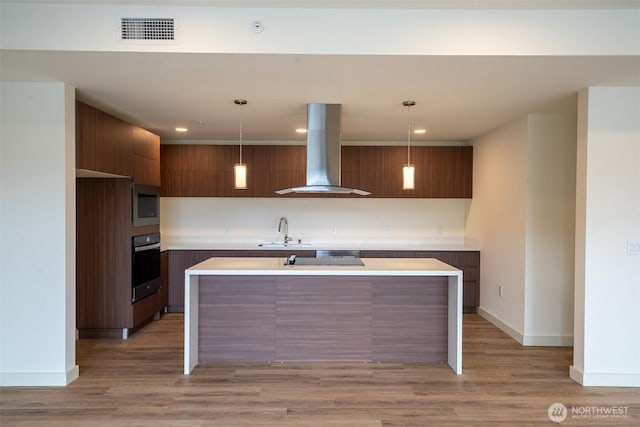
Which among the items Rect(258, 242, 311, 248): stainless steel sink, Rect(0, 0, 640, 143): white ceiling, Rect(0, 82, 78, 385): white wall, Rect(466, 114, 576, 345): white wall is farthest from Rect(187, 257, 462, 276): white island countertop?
Rect(258, 242, 311, 248): stainless steel sink

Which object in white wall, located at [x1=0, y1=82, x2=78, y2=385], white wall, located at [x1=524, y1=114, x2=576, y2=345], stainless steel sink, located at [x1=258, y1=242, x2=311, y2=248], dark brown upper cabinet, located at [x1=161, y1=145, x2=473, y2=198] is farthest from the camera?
dark brown upper cabinet, located at [x1=161, y1=145, x2=473, y2=198]

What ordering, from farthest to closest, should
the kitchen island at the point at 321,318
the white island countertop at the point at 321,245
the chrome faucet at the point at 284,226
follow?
the chrome faucet at the point at 284,226
the white island countertop at the point at 321,245
the kitchen island at the point at 321,318

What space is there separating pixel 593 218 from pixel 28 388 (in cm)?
462

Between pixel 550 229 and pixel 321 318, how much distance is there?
254cm

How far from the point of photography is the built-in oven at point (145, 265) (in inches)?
173

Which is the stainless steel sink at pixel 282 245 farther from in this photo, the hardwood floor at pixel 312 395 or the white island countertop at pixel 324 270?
the hardwood floor at pixel 312 395

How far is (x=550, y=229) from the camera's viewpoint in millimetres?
4129

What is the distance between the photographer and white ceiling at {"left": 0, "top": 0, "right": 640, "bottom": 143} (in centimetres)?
262

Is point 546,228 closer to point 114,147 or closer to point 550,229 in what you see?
point 550,229

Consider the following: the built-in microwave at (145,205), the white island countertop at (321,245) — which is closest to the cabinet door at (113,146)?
the built-in microwave at (145,205)

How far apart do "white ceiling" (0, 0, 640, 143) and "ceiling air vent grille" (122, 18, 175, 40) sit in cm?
10

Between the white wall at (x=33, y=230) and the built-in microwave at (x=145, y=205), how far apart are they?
1.26m

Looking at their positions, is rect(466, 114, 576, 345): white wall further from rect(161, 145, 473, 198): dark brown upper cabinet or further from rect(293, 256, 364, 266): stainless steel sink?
rect(293, 256, 364, 266): stainless steel sink

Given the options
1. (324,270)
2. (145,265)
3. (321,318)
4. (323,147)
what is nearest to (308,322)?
(321,318)
